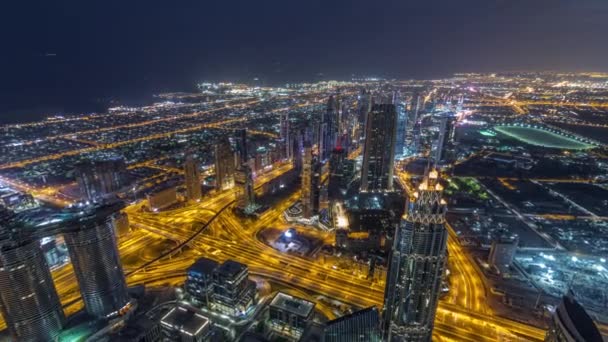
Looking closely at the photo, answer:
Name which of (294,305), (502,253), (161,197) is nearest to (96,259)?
(294,305)

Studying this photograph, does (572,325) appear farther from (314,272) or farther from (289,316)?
(314,272)

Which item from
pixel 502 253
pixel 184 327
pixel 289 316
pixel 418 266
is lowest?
pixel 289 316

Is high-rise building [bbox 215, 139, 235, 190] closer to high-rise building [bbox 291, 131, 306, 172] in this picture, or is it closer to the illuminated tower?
high-rise building [bbox 291, 131, 306, 172]

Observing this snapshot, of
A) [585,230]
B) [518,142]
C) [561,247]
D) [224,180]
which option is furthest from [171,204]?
[518,142]

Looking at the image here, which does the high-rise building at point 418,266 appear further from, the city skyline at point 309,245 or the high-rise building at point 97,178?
the high-rise building at point 97,178

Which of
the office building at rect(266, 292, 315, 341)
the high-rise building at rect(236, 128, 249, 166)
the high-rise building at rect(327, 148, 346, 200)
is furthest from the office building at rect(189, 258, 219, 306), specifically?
the high-rise building at rect(327, 148, 346, 200)
